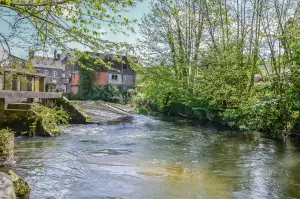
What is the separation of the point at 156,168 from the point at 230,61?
439 inches

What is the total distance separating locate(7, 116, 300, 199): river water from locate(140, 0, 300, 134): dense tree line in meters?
1.91

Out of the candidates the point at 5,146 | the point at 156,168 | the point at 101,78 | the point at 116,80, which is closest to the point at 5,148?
the point at 5,146

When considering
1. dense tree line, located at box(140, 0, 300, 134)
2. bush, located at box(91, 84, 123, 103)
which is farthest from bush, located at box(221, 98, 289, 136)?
bush, located at box(91, 84, 123, 103)

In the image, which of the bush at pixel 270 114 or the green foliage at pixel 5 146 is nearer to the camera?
the green foliage at pixel 5 146

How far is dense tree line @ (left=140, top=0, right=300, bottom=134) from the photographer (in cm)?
1089

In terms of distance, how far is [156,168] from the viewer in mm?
7113

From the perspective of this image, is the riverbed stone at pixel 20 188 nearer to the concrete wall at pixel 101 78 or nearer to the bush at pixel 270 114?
the bush at pixel 270 114

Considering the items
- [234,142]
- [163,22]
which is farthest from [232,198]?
[163,22]

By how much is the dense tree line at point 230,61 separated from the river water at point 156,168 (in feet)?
6.25

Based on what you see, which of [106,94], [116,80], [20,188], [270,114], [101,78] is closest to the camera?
[20,188]

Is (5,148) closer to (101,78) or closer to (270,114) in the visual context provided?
(270,114)

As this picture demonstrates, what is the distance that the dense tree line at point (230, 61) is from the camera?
429 inches

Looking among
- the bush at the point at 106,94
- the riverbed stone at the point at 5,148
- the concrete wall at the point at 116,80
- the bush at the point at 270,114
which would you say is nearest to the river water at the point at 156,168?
the riverbed stone at the point at 5,148

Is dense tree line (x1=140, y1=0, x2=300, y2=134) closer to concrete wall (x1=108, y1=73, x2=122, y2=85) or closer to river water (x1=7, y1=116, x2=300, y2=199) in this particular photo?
river water (x1=7, y1=116, x2=300, y2=199)
